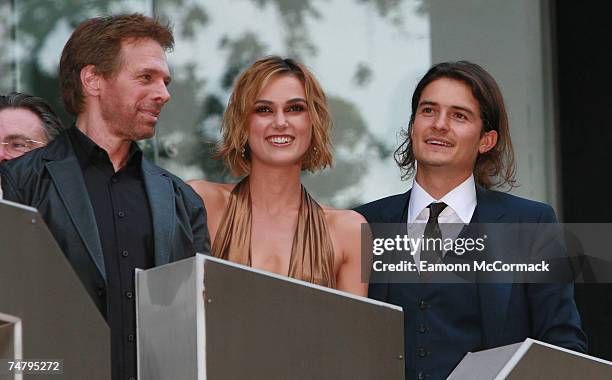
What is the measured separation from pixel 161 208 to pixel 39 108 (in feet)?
3.68

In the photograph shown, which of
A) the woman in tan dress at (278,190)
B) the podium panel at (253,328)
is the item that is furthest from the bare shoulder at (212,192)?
the podium panel at (253,328)

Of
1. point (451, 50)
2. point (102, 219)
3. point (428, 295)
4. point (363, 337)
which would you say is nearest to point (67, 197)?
point (102, 219)

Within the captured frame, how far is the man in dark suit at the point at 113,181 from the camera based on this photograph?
12.9ft

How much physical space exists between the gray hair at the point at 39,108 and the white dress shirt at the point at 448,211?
3.98 feet

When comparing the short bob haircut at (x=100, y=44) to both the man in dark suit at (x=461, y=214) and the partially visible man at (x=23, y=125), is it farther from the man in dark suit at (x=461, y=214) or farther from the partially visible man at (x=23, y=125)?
the man in dark suit at (x=461, y=214)

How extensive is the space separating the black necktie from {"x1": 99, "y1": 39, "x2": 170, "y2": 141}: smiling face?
104 cm

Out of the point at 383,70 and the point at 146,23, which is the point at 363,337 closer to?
the point at 146,23

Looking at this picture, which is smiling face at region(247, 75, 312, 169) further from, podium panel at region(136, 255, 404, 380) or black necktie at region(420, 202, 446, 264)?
podium panel at region(136, 255, 404, 380)

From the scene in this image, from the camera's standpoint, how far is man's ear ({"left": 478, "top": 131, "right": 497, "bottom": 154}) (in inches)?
198

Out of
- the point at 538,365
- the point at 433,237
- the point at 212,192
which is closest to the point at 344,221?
the point at 433,237

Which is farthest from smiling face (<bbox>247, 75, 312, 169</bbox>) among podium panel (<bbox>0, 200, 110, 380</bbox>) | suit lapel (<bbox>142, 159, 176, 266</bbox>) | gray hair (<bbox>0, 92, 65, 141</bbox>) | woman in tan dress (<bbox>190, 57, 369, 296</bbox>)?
podium panel (<bbox>0, 200, 110, 380</bbox>)

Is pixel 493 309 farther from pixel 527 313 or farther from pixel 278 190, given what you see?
pixel 278 190

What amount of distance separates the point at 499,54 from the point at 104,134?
141 inches

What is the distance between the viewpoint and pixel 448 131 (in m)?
4.94
